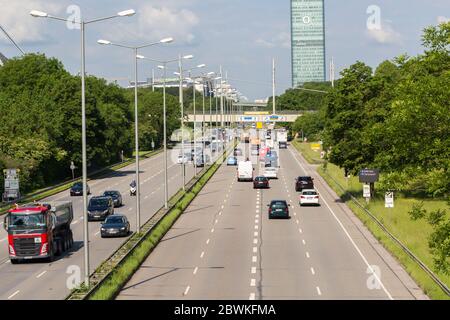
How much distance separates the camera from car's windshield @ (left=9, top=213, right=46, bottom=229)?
37219mm

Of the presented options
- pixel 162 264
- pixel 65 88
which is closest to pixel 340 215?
pixel 162 264

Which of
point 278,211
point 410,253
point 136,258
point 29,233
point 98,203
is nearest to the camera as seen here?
point 136,258

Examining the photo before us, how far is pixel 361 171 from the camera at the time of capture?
193ft

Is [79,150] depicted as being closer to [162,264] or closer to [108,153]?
[108,153]

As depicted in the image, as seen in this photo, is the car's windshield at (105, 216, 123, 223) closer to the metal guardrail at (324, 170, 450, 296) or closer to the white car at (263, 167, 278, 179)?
the metal guardrail at (324, 170, 450, 296)

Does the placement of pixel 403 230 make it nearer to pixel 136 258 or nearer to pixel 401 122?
pixel 401 122

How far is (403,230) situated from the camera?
4662cm

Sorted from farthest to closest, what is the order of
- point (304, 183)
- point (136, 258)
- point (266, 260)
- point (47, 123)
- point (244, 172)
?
point (47, 123) → point (244, 172) → point (304, 183) → point (266, 260) → point (136, 258)

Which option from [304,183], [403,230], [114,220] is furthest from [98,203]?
[304,183]

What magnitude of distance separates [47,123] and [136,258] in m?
55.5

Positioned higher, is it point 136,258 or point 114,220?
point 114,220

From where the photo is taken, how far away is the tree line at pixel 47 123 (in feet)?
270
